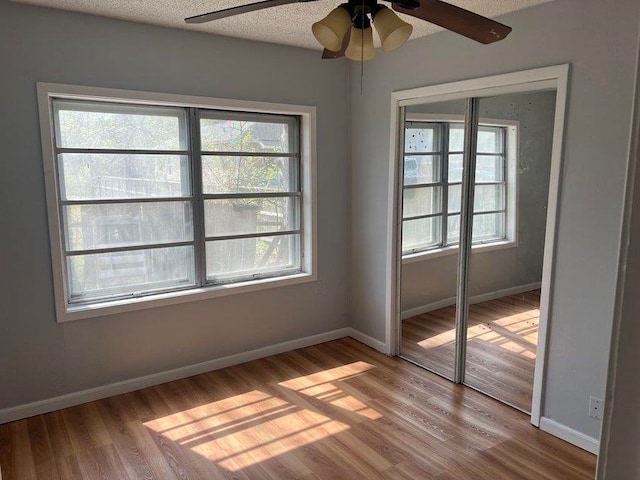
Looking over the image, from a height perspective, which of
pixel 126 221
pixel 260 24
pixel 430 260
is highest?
pixel 260 24

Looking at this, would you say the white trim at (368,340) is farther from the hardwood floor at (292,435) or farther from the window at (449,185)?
the window at (449,185)

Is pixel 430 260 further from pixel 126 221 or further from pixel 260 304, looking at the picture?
pixel 126 221

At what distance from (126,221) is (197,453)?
1.61m

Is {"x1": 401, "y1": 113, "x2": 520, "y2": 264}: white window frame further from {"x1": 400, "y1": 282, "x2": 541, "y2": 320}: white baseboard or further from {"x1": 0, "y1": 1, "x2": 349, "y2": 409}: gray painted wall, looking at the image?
{"x1": 0, "y1": 1, "x2": 349, "y2": 409}: gray painted wall

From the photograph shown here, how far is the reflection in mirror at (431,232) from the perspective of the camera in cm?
346

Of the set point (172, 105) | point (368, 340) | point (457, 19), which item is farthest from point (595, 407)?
point (172, 105)

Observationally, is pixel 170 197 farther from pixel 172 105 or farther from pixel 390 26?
pixel 390 26

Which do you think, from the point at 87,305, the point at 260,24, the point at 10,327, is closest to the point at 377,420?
the point at 87,305

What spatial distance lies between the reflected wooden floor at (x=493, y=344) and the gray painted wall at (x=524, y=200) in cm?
14

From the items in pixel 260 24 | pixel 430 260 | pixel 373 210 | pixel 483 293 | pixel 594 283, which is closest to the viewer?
pixel 594 283

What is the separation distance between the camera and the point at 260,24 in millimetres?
3184

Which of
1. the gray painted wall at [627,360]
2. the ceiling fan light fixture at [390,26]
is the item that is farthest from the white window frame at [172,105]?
the gray painted wall at [627,360]

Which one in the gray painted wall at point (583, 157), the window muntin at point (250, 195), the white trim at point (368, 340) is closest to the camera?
the gray painted wall at point (583, 157)

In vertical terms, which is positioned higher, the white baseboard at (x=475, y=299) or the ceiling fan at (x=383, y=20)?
the ceiling fan at (x=383, y=20)
